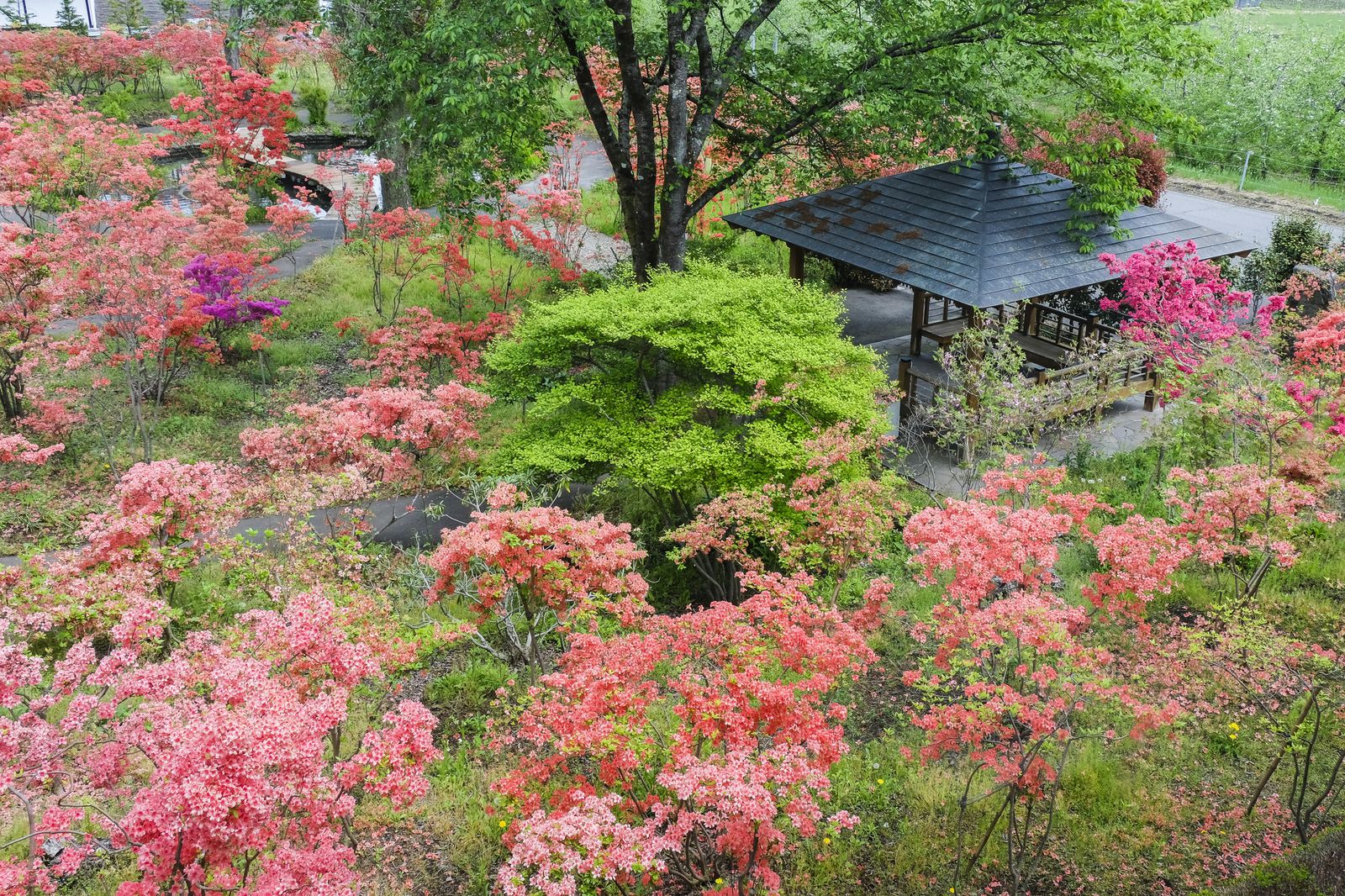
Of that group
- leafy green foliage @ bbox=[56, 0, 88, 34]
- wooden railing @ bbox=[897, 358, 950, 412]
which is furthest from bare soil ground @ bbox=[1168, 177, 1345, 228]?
leafy green foliage @ bbox=[56, 0, 88, 34]

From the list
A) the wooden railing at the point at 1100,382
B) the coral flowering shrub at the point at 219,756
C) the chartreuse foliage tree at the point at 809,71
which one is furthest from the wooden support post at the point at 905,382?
the coral flowering shrub at the point at 219,756

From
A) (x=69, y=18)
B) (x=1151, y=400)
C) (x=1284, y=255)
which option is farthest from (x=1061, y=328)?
(x=69, y=18)

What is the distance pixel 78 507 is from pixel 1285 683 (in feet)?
41.3

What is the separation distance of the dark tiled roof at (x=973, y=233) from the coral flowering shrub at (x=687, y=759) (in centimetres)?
674

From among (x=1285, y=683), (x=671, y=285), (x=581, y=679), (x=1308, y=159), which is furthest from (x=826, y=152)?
(x=1308, y=159)

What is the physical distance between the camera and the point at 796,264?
49.7ft

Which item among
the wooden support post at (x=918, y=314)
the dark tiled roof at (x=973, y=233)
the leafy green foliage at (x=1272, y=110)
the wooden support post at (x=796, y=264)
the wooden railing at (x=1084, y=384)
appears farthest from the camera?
the leafy green foliage at (x=1272, y=110)

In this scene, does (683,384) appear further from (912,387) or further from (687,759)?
(687,759)

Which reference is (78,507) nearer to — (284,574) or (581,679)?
(284,574)

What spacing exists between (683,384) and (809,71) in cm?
586

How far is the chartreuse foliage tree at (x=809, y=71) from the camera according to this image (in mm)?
11758

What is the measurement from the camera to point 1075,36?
1212 centimetres

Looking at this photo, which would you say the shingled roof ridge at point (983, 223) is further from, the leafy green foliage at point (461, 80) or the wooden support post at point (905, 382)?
the leafy green foliage at point (461, 80)

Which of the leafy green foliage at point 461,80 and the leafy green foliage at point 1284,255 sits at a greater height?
the leafy green foliage at point 461,80
